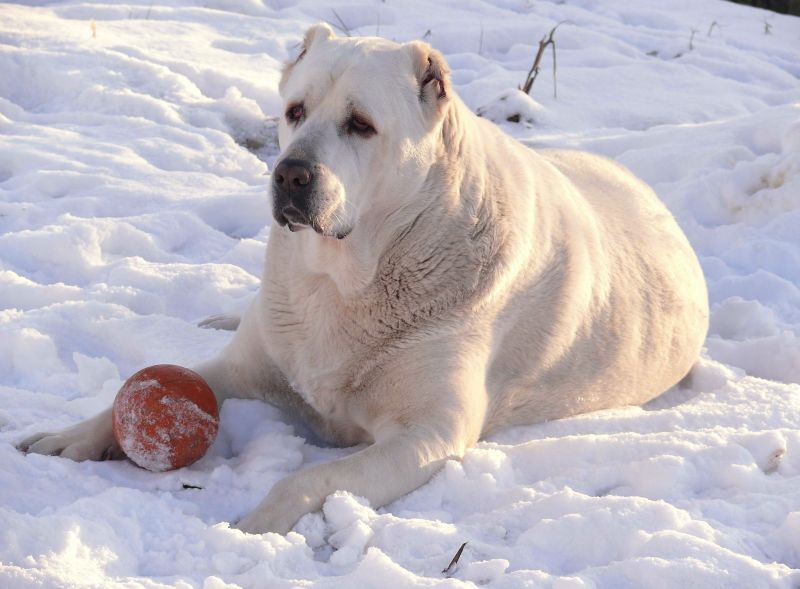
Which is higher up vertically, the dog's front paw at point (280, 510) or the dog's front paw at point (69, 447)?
the dog's front paw at point (280, 510)

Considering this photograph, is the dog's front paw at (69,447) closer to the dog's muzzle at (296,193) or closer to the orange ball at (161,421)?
the orange ball at (161,421)

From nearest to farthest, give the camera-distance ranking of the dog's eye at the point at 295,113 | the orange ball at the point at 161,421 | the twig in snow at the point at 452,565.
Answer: the twig in snow at the point at 452,565 → the orange ball at the point at 161,421 → the dog's eye at the point at 295,113

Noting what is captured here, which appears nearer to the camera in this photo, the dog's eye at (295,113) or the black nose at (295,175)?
the black nose at (295,175)

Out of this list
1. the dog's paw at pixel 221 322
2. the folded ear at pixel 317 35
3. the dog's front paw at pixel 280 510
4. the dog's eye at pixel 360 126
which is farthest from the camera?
the dog's paw at pixel 221 322

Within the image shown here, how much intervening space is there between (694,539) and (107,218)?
368 centimetres

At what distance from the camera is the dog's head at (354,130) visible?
343 cm

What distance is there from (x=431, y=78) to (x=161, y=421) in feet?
4.73

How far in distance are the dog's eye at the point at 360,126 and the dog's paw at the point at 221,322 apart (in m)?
1.45

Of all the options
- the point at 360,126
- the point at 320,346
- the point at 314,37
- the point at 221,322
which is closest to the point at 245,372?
the point at 320,346

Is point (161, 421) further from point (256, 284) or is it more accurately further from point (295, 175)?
point (256, 284)

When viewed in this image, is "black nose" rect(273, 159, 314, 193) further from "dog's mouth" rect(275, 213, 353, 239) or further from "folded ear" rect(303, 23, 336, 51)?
"folded ear" rect(303, 23, 336, 51)

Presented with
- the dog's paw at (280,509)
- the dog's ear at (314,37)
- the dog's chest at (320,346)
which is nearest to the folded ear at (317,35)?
the dog's ear at (314,37)

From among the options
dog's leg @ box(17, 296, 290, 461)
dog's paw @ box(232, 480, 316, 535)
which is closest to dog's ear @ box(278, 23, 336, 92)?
dog's leg @ box(17, 296, 290, 461)

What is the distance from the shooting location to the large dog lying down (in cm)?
346
